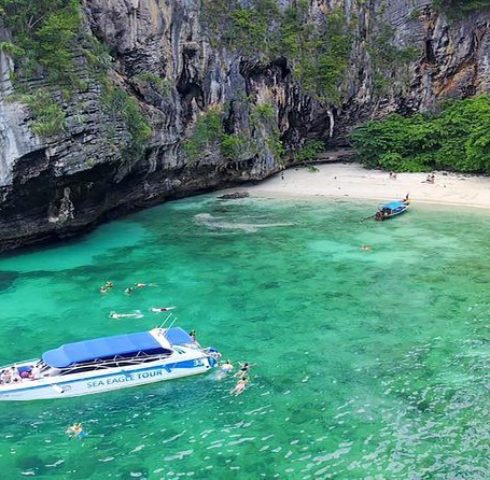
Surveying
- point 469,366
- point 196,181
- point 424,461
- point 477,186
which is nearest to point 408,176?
point 477,186

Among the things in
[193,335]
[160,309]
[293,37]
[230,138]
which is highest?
[293,37]

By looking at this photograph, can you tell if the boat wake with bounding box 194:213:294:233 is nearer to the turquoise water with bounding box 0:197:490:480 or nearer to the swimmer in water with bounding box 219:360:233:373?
the turquoise water with bounding box 0:197:490:480

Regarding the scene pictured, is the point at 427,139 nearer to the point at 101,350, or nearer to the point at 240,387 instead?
the point at 240,387

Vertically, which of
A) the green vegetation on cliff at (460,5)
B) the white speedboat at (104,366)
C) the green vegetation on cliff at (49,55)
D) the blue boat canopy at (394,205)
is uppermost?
the green vegetation on cliff at (460,5)

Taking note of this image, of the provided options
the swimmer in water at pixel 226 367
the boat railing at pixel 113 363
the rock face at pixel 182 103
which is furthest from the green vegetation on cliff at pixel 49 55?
the swimmer in water at pixel 226 367

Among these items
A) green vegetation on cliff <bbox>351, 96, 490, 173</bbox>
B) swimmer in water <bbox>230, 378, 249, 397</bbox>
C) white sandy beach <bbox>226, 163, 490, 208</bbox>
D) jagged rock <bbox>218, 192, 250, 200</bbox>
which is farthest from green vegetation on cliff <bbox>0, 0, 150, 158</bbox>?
green vegetation on cliff <bbox>351, 96, 490, 173</bbox>

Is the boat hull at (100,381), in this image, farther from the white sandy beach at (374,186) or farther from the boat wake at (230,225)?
the white sandy beach at (374,186)

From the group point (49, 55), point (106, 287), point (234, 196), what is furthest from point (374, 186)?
point (49, 55)
